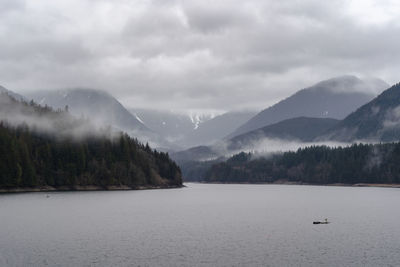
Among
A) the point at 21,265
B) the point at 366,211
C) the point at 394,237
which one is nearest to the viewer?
the point at 21,265

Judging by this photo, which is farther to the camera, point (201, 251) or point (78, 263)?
point (201, 251)

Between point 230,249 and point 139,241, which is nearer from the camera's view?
point 230,249

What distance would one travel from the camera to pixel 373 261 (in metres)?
71.8

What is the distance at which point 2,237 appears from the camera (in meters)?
88.5

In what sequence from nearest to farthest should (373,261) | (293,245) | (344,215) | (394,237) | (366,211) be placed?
(373,261), (293,245), (394,237), (344,215), (366,211)

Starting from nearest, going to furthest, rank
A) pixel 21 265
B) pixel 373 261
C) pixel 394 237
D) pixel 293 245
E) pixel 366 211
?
pixel 21 265
pixel 373 261
pixel 293 245
pixel 394 237
pixel 366 211

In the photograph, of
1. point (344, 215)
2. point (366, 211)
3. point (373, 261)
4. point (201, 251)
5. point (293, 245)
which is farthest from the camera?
point (366, 211)

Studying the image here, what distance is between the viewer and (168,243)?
86500 mm

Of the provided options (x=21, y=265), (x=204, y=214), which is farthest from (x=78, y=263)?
(x=204, y=214)

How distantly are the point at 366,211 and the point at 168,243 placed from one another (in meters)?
86.0

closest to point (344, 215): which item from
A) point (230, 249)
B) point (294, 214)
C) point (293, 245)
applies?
point (294, 214)

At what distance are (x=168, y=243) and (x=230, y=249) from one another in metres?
12.0

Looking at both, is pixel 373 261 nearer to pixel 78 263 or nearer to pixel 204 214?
pixel 78 263

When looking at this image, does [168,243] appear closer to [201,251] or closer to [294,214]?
[201,251]
